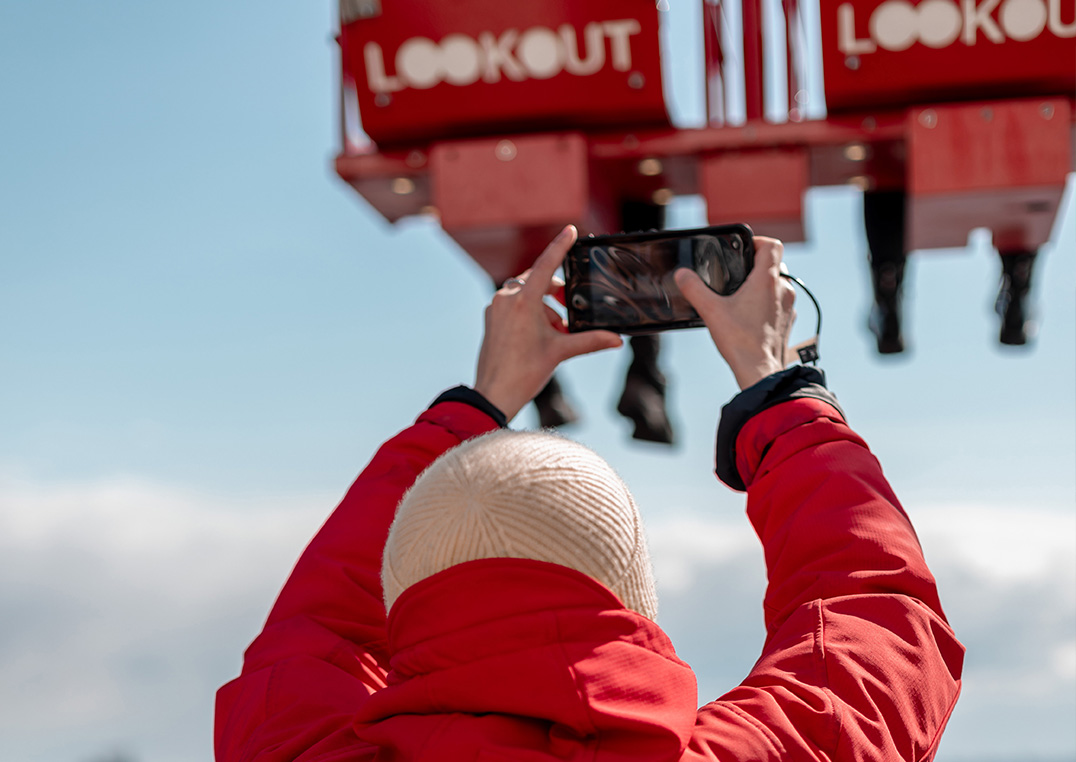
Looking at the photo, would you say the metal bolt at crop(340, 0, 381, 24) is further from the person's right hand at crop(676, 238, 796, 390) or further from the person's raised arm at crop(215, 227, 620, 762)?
the person's right hand at crop(676, 238, 796, 390)

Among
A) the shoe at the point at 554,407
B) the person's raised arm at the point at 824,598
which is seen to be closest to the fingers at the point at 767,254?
the person's raised arm at the point at 824,598

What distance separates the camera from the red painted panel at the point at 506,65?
12.5 ft

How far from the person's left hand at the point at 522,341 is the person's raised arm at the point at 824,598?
256mm

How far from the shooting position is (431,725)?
78 cm

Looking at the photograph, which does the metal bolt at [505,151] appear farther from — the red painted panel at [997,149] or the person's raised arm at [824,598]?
the person's raised arm at [824,598]

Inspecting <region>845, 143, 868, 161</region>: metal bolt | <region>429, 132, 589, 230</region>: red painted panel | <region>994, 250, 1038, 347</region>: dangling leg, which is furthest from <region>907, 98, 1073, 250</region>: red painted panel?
<region>429, 132, 589, 230</region>: red painted panel

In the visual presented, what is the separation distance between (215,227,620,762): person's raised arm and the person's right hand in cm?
17

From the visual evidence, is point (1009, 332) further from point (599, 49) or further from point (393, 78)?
point (393, 78)

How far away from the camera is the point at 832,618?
90 cm

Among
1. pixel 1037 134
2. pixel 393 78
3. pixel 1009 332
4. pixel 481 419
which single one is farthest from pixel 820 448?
pixel 1009 332

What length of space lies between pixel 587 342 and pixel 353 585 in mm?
429

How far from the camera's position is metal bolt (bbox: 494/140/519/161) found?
3.84 meters

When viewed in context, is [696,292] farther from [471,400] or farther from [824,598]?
[824,598]

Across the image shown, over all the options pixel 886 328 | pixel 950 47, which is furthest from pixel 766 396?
pixel 886 328
